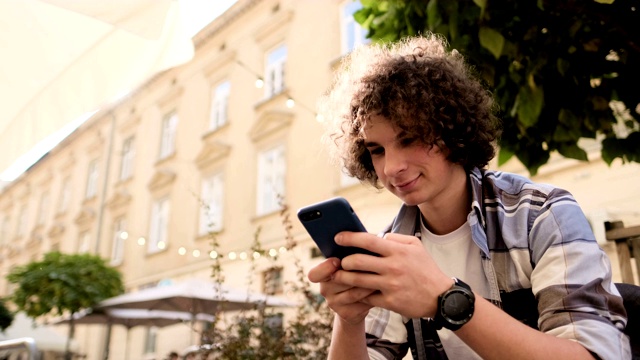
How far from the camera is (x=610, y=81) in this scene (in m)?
2.99

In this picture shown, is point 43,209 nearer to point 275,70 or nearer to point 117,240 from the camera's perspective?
point 117,240

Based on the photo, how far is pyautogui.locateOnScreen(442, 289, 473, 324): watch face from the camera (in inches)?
42.8

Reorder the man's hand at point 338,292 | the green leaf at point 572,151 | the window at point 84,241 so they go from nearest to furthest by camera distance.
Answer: the man's hand at point 338,292
the green leaf at point 572,151
the window at point 84,241

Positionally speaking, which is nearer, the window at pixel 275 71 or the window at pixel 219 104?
the window at pixel 275 71

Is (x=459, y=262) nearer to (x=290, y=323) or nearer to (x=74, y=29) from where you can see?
(x=74, y=29)

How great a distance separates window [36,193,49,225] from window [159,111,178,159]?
936 cm

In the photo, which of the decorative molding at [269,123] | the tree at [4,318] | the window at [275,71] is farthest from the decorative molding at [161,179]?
the tree at [4,318]

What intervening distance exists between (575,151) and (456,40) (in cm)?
90

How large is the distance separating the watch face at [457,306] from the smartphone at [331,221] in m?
0.19

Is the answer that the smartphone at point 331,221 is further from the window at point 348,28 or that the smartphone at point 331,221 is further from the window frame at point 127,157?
the window frame at point 127,157

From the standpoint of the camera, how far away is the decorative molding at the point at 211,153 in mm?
13969

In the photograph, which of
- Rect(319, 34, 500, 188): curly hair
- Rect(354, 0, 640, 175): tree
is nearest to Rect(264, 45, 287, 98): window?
Rect(354, 0, 640, 175): tree

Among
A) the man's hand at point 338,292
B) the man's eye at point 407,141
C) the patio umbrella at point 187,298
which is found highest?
the patio umbrella at point 187,298

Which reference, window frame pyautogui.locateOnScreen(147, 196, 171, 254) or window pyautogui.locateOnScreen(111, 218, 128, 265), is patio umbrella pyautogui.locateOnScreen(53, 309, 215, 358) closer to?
window frame pyautogui.locateOnScreen(147, 196, 171, 254)
